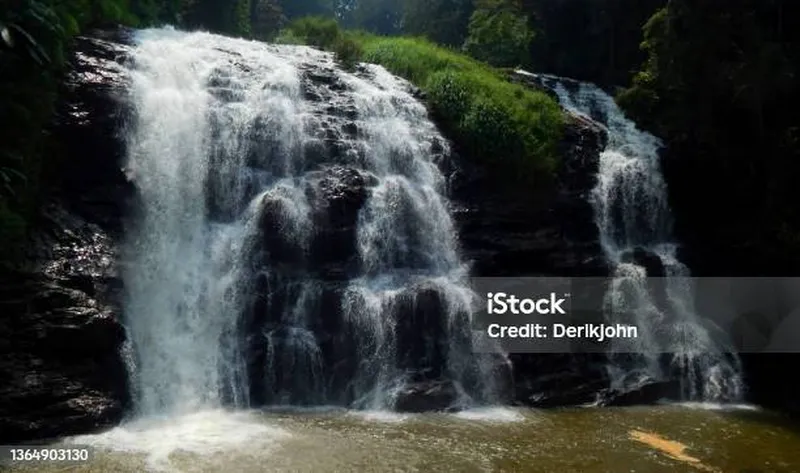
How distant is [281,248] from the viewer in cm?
1466

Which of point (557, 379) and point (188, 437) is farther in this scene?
point (557, 379)

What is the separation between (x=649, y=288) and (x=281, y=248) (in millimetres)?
8332

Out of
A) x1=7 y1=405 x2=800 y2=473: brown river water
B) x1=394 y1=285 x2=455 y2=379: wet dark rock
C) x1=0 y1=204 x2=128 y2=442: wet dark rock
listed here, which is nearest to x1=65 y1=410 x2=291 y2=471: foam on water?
x1=7 y1=405 x2=800 y2=473: brown river water

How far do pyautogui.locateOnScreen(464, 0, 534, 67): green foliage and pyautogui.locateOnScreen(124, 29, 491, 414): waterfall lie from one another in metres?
12.5

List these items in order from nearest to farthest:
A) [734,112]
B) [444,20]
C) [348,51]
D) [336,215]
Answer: [336,215], [734,112], [348,51], [444,20]

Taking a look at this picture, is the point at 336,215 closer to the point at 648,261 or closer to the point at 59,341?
the point at 59,341

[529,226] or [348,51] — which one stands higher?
[348,51]

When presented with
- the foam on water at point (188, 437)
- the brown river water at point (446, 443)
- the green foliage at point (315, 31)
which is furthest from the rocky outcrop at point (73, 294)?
the green foliage at point (315, 31)

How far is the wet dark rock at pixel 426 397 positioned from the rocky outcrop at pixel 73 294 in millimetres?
4731

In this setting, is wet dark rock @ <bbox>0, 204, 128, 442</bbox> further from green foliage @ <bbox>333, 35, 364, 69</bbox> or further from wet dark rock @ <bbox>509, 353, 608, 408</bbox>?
green foliage @ <bbox>333, 35, 364, 69</bbox>

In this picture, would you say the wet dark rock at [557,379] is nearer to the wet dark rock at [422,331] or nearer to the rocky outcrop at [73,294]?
the wet dark rock at [422,331]

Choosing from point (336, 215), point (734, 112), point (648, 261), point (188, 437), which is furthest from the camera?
point (734, 112)

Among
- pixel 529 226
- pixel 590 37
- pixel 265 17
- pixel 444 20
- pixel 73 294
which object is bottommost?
pixel 73 294

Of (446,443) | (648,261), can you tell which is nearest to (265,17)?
(648,261)
